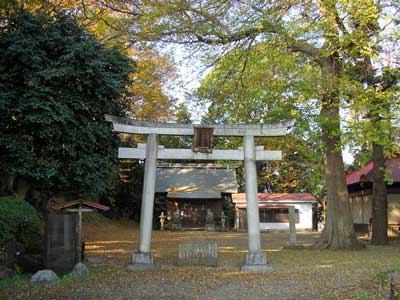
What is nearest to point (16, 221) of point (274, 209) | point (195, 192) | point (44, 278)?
point (44, 278)

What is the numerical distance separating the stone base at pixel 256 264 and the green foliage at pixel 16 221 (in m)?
5.85

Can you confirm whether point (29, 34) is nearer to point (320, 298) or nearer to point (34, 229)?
point (34, 229)

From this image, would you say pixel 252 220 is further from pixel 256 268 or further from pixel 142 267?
pixel 142 267

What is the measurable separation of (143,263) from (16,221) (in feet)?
13.4

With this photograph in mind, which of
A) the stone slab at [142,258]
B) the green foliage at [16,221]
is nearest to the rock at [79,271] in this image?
the green foliage at [16,221]

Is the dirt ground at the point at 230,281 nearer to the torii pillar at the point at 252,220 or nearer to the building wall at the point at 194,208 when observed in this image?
the torii pillar at the point at 252,220

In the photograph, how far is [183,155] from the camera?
13.7 metres

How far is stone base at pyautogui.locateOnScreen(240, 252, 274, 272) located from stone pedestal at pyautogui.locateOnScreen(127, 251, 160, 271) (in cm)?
260

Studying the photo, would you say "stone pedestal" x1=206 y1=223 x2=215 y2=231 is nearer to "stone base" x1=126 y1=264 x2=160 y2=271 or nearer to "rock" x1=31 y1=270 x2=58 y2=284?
"stone base" x1=126 y1=264 x2=160 y2=271

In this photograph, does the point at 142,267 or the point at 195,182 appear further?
the point at 195,182

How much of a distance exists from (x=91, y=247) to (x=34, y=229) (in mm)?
→ 8727

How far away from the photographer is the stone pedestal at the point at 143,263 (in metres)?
12.7

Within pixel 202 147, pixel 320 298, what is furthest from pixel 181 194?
pixel 320 298

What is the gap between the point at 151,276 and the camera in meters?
11.6
